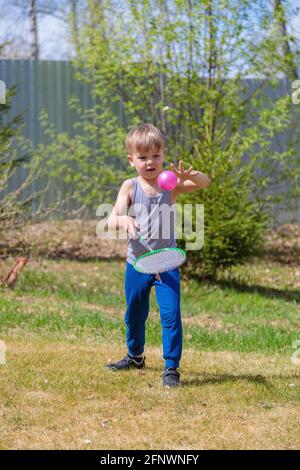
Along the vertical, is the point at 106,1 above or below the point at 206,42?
above

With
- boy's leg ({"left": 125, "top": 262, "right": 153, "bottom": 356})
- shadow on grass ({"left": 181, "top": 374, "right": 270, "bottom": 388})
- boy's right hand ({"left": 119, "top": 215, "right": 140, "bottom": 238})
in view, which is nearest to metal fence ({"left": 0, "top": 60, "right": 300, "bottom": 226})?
shadow on grass ({"left": 181, "top": 374, "right": 270, "bottom": 388})

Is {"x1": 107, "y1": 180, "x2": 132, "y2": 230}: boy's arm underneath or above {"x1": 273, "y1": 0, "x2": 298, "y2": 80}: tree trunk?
underneath

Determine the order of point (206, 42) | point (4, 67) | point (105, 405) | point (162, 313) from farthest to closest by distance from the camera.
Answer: point (4, 67) < point (206, 42) < point (162, 313) < point (105, 405)

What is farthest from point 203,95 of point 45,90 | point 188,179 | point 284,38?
point 188,179

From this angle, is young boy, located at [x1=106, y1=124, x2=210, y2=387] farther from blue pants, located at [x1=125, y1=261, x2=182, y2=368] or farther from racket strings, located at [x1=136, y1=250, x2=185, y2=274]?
racket strings, located at [x1=136, y1=250, x2=185, y2=274]

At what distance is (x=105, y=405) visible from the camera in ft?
13.6

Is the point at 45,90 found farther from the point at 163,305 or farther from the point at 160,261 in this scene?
the point at 160,261

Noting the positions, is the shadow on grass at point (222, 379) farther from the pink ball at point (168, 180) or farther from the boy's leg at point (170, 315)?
the pink ball at point (168, 180)

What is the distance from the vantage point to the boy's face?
4487mm

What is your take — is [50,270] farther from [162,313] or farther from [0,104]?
[162,313]

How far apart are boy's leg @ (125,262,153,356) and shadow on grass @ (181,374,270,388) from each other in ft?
1.39

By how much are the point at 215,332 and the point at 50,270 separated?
399cm

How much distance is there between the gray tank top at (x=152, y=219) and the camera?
14.9 feet
